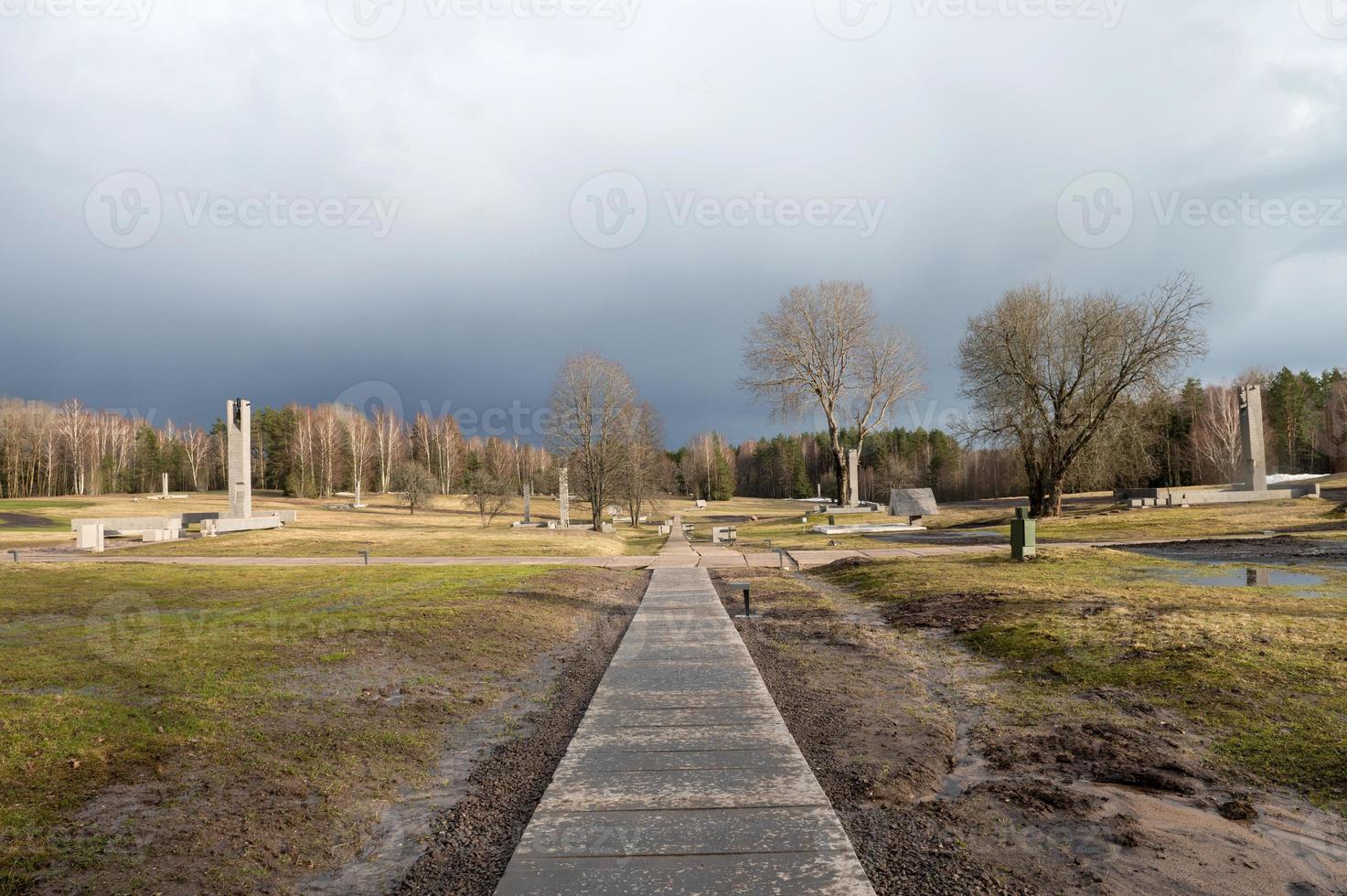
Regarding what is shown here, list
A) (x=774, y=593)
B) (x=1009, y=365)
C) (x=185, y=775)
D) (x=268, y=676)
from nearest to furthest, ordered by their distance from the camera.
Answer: (x=185, y=775)
(x=268, y=676)
(x=774, y=593)
(x=1009, y=365)

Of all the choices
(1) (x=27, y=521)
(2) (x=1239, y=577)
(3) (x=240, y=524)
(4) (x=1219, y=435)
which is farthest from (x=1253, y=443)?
(1) (x=27, y=521)

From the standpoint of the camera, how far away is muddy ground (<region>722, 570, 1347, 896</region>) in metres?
3.72

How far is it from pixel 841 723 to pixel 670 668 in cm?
235

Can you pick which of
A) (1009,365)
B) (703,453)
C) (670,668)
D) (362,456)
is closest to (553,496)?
(362,456)

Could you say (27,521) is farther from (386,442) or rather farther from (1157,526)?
(1157,526)

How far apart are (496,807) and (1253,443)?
47.1 meters

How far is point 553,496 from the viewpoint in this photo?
302ft

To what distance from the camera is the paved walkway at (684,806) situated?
3.53m

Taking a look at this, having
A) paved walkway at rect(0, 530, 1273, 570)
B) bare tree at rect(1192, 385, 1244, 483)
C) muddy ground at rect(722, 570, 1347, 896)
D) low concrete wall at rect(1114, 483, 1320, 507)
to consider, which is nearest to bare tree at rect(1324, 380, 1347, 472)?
bare tree at rect(1192, 385, 1244, 483)

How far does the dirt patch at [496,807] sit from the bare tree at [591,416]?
132ft

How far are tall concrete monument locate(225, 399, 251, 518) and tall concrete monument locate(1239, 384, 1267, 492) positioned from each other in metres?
52.6

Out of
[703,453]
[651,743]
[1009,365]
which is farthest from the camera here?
[703,453]

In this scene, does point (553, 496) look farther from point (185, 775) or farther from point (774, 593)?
point (185, 775)

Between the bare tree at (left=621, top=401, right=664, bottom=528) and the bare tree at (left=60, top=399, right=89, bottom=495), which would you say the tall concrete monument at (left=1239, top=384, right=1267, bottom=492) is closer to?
the bare tree at (left=621, top=401, right=664, bottom=528)
